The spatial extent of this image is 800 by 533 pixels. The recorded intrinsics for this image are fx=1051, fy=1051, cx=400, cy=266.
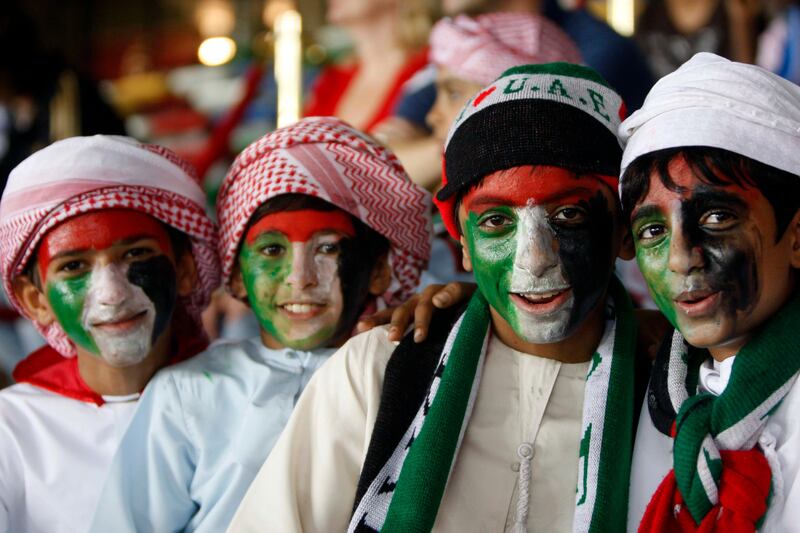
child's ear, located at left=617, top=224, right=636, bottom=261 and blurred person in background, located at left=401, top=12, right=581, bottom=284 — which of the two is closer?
child's ear, located at left=617, top=224, right=636, bottom=261

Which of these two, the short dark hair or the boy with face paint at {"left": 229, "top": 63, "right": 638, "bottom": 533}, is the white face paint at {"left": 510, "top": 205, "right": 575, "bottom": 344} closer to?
the boy with face paint at {"left": 229, "top": 63, "right": 638, "bottom": 533}

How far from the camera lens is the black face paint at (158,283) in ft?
9.19

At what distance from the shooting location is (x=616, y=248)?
234cm

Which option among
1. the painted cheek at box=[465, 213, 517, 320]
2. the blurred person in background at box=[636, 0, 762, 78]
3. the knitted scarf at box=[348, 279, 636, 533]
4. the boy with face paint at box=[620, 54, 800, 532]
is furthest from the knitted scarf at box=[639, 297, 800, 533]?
the blurred person in background at box=[636, 0, 762, 78]

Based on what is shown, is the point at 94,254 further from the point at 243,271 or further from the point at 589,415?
the point at 589,415

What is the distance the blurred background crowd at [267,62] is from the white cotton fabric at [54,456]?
1.47 m

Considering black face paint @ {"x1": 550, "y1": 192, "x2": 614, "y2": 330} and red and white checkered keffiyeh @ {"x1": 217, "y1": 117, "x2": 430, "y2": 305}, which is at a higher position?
red and white checkered keffiyeh @ {"x1": 217, "y1": 117, "x2": 430, "y2": 305}

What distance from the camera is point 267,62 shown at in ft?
22.3

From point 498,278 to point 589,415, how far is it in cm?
35

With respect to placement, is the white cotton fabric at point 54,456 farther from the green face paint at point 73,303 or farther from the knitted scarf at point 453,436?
the knitted scarf at point 453,436

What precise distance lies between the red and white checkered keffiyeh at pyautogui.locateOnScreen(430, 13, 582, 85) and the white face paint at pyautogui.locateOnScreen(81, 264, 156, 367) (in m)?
1.54

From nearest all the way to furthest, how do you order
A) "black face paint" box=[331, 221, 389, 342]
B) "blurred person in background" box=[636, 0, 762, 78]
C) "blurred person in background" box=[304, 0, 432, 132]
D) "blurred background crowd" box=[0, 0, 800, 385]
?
1. "black face paint" box=[331, 221, 389, 342]
2. "blurred background crowd" box=[0, 0, 800, 385]
3. "blurred person in background" box=[636, 0, 762, 78]
4. "blurred person in background" box=[304, 0, 432, 132]

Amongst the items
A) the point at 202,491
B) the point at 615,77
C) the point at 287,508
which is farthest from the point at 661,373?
the point at 615,77

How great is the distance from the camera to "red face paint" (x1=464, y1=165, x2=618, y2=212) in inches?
87.8
